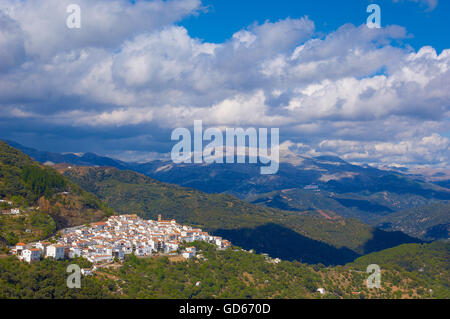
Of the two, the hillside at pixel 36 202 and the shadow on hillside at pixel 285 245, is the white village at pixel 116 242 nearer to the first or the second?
the hillside at pixel 36 202

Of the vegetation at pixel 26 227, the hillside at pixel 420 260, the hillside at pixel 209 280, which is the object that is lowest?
the hillside at pixel 420 260

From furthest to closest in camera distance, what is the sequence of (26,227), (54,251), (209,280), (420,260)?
(420,260)
(26,227)
(209,280)
(54,251)

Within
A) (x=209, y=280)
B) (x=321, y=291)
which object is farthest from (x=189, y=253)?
(x=321, y=291)

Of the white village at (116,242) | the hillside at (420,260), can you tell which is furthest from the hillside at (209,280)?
the hillside at (420,260)

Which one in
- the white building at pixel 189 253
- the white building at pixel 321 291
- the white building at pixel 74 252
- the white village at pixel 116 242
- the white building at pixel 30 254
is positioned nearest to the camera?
the white building at pixel 30 254

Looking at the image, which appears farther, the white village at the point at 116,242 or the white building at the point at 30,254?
the white village at the point at 116,242

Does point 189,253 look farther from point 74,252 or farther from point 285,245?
point 285,245

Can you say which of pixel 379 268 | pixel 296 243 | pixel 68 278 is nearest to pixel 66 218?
pixel 68 278
